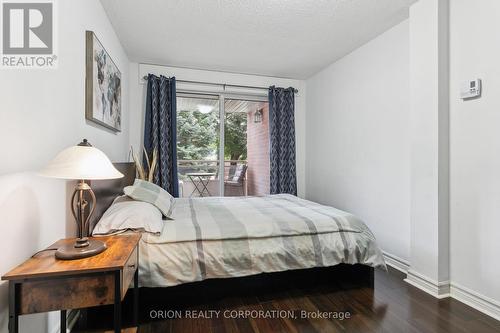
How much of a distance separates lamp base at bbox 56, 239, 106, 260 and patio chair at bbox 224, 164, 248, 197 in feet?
10.3

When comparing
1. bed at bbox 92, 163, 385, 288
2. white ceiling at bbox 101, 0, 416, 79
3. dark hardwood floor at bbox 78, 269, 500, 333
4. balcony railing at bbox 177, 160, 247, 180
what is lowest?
dark hardwood floor at bbox 78, 269, 500, 333

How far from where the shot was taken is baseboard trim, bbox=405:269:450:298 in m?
2.13

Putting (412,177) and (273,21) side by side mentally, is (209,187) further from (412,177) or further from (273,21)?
(412,177)

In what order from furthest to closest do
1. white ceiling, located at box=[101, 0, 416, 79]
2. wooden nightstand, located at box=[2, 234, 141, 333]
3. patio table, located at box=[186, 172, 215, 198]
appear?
patio table, located at box=[186, 172, 215, 198]
white ceiling, located at box=[101, 0, 416, 79]
wooden nightstand, located at box=[2, 234, 141, 333]

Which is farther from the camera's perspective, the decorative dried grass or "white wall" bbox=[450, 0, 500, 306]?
the decorative dried grass

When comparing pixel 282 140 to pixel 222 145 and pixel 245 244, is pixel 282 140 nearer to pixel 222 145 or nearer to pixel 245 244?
pixel 222 145

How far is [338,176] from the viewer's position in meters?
3.75

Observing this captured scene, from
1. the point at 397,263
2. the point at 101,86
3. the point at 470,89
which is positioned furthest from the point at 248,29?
the point at 397,263

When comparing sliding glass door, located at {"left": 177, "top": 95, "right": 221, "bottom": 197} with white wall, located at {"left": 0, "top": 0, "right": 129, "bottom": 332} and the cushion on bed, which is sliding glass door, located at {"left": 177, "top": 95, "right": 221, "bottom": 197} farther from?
white wall, located at {"left": 0, "top": 0, "right": 129, "bottom": 332}

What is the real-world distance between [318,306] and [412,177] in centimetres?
139

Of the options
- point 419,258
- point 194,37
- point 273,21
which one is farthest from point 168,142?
point 419,258

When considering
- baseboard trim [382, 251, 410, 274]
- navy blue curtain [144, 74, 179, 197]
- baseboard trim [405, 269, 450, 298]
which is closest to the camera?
baseboard trim [405, 269, 450, 298]

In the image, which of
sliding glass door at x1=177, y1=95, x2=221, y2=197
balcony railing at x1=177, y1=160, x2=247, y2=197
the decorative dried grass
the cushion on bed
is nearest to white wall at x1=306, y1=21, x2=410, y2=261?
balcony railing at x1=177, y1=160, x2=247, y2=197

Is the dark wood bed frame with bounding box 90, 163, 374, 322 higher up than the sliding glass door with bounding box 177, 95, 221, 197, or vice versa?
the sliding glass door with bounding box 177, 95, 221, 197
